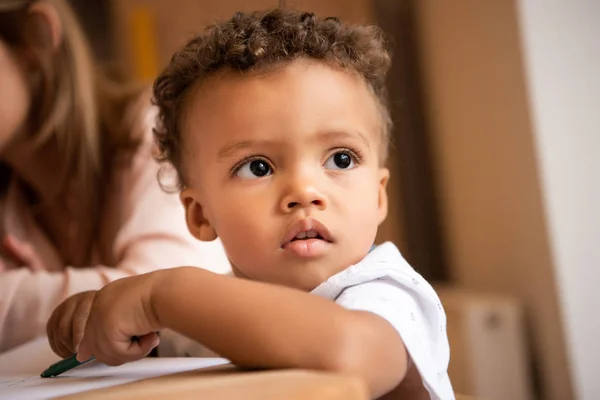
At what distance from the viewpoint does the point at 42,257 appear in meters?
1.01

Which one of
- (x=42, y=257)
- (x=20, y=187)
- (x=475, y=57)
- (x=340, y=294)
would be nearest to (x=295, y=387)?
(x=340, y=294)

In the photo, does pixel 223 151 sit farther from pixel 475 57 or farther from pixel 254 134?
pixel 475 57

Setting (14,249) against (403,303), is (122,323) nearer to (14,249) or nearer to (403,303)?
(403,303)

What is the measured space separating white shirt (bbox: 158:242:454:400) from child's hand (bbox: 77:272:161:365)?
5cm

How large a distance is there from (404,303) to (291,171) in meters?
0.13

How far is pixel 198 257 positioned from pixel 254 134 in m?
0.29

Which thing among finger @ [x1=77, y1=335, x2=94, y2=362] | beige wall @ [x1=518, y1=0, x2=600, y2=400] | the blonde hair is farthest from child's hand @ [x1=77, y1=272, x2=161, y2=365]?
beige wall @ [x1=518, y1=0, x2=600, y2=400]

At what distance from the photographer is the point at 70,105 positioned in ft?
3.29

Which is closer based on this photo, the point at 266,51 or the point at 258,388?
the point at 258,388

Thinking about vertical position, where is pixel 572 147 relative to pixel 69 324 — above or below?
above

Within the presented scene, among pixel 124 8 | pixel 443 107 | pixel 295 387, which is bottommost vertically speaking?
pixel 295 387

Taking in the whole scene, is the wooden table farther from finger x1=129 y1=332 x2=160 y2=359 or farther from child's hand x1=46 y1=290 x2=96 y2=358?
child's hand x1=46 y1=290 x2=96 y2=358

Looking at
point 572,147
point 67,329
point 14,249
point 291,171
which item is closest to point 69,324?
point 67,329

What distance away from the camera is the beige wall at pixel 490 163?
4.42 feet
